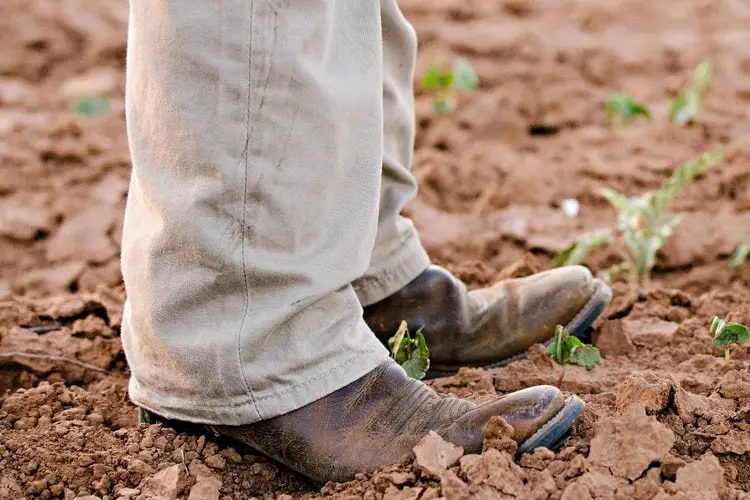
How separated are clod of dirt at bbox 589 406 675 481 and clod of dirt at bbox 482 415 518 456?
0.39 ft

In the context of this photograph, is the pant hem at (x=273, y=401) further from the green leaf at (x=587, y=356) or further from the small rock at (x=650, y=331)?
the small rock at (x=650, y=331)

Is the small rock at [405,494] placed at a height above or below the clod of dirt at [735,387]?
below

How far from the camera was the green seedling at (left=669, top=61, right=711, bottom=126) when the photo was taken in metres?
3.39

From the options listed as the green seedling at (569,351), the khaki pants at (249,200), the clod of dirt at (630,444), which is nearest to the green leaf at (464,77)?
the green seedling at (569,351)

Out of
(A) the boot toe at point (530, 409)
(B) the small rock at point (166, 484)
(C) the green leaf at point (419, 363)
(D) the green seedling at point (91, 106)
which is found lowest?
(D) the green seedling at point (91, 106)

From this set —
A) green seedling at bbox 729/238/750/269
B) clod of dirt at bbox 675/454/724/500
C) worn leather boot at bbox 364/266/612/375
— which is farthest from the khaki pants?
green seedling at bbox 729/238/750/269

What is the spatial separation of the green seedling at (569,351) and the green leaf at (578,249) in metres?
0.71

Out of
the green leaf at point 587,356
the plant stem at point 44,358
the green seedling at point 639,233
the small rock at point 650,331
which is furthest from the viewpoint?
the green seedling at point 639,233

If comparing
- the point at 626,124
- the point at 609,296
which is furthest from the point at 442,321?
the point at 626,124

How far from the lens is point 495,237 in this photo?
111 inches

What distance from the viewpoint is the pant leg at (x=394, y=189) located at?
6.18ft

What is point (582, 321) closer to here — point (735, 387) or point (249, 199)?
point (735, 387)

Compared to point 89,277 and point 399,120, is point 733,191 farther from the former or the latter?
point 89,277

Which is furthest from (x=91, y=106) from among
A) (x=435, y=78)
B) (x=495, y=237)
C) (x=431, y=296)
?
(x=431, y=296)
